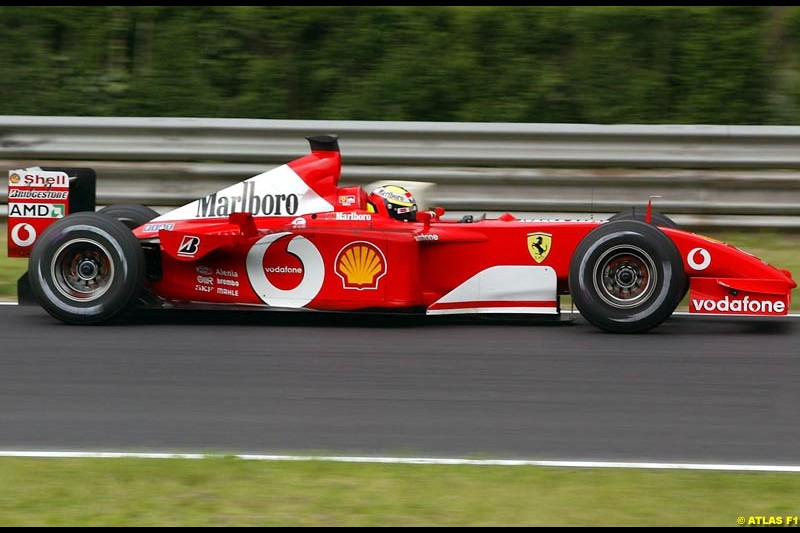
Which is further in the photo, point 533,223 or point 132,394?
point 533,223

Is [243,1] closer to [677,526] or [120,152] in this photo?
[120,152]

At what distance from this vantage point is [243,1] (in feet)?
38.6

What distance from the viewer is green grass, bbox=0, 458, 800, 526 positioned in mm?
4312

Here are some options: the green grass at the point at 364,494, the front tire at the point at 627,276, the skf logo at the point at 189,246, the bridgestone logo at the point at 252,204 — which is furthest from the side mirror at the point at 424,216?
the green grass at the point at 364,494

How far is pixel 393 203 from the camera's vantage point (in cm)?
807

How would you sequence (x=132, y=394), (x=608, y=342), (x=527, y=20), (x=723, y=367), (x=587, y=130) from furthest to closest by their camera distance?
(x=527, y=20) < (x=587, y=130) < (x=608, y=342) < (x=723, y=367) < (x=132, y=394)

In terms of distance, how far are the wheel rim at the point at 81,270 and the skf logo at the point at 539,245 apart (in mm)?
2757

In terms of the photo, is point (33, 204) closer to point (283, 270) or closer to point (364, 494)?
point (283, 270)

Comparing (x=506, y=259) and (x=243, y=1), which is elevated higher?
(x=243, y=1)

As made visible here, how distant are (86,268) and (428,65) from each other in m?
4.62

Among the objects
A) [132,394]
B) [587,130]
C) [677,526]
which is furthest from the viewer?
[587,130]

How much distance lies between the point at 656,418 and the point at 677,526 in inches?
61.6

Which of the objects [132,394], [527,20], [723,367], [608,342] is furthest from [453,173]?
[132,394]

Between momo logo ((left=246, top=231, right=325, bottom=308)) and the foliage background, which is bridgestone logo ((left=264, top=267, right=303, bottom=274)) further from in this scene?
the foliage background
